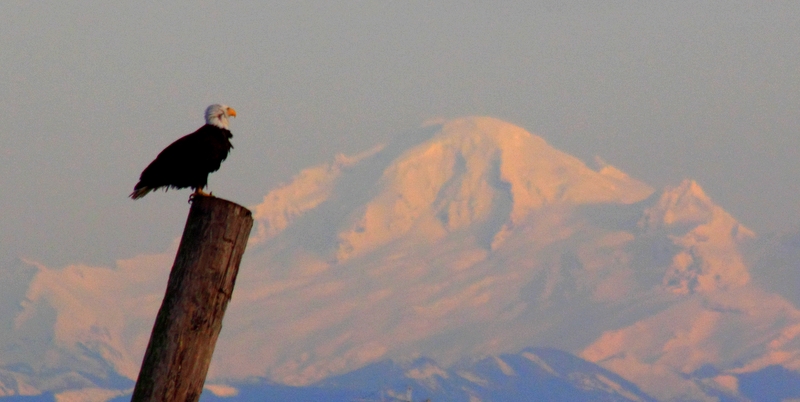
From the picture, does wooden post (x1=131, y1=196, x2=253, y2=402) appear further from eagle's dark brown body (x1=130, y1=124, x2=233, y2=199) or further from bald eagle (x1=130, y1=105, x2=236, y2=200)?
eagle's dark brown body (x1=130, y1=124, x2=233, y2=199)

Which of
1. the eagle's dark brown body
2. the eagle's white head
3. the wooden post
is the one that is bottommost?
the wooden post

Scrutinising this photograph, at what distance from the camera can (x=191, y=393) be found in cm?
981

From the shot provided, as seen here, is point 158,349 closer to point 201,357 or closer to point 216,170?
point 201,357

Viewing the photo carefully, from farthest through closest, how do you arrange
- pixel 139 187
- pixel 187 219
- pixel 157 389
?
pixel 139 187 < pixel 187 219 < pixel 157 389

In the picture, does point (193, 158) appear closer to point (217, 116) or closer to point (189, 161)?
point (189, 161)

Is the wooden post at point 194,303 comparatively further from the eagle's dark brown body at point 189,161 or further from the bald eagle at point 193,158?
the eagle's dark brown body at point 189,161

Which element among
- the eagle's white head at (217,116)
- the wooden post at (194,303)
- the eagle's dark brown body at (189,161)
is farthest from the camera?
the eagle's white head at (217,116)

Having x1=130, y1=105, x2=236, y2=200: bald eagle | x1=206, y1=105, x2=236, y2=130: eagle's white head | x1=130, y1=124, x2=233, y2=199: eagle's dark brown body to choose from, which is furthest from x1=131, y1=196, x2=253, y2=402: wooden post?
x1=206, y1=105, x2=236, y2=130: eagle's white head

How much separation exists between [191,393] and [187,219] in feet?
5.01

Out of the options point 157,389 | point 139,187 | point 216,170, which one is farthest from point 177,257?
point 216,170

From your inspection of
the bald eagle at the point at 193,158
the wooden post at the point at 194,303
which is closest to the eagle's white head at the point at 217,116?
the bald eagle at the point at 193,158

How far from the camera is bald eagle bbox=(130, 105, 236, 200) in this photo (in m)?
17.7

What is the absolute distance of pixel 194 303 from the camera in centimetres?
1001

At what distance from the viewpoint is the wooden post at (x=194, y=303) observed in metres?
9.80
